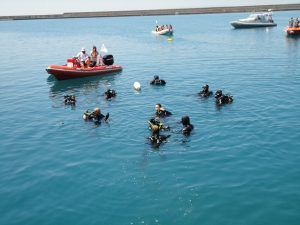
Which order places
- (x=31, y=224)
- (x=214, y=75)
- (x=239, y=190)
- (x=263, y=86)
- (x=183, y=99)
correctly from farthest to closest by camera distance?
(x=214, y=75) → (x=263, y=86) → (x=183, y=99) → (x=239, y=190) → (x=31, y=224)

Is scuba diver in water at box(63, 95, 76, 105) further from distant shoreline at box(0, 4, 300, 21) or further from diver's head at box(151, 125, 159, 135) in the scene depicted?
distant shoreline at box(0, 4, 300, 21)

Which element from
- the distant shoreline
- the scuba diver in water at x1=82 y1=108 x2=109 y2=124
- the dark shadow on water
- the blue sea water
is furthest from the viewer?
the distant shoreline

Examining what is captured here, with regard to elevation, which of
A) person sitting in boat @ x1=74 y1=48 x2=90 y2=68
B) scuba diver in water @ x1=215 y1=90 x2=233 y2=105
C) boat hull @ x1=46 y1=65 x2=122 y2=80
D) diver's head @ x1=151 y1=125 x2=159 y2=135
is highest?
person sitting in boat @ x1=74 y1=48 x2=90 y2=68

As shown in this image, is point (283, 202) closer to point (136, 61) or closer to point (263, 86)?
point (263, 86)

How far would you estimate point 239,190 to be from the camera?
36.0 ft

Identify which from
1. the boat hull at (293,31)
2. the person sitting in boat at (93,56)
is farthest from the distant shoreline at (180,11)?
the person sitting in boat at (93,56)

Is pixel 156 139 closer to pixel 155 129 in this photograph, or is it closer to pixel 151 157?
pixel 155 129

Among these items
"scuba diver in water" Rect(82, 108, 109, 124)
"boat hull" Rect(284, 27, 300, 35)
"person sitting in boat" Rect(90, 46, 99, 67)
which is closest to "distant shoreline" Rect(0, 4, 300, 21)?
"boat hull" Rect(284, 27, 300, 35)

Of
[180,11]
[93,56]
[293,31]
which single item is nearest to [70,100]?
[93,56]

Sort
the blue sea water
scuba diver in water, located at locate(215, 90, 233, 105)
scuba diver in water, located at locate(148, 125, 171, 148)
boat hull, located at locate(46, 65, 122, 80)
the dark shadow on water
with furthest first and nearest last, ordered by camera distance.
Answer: boat hull, located at locate(46, 65, 122, 80), the dark shadow on water, scuba diver in water, located at locate(215, 90, 233, 105), scuba diver in water, located at locate(148, 125, 171, 148), the blue sea water

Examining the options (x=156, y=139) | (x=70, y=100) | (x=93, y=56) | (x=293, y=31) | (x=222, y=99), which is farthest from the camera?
(x=293, y=31)

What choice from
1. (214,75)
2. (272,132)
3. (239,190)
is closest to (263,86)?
(214,75)

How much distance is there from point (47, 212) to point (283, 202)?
23.6 ft

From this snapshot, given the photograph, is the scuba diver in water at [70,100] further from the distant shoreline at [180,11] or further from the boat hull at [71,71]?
the distant shoreline at [180,11]
